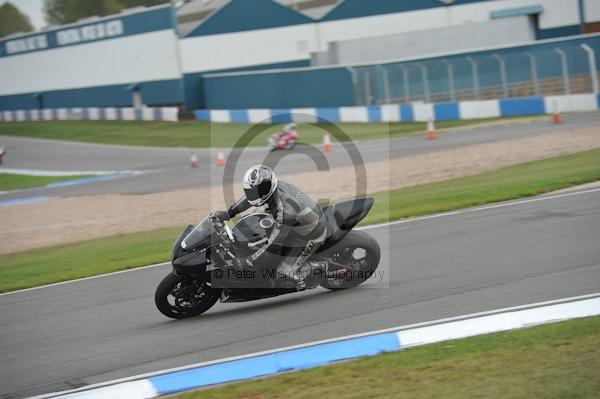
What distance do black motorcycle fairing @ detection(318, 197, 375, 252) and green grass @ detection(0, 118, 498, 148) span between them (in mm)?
21181

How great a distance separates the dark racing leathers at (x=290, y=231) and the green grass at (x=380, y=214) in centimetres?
430

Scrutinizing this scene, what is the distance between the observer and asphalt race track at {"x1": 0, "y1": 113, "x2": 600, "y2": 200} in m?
24.1

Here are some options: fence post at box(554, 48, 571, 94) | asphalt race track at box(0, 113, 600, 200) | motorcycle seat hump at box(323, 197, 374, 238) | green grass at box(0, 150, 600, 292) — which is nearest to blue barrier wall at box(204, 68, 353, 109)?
asphalt race track at box(0, 113, 600, 200)

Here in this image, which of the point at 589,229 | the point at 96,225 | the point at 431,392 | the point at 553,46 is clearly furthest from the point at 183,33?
the point at 431,392

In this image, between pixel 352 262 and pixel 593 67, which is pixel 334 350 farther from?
pixel 593 67

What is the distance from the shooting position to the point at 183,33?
156ft

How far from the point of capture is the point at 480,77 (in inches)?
1320

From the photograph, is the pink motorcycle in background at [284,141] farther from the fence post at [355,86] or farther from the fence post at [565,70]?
the fence post at [565,70]

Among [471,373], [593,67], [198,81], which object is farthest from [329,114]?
[471,373]

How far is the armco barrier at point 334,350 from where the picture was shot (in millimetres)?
6684

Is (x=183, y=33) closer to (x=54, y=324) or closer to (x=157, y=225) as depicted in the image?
(x=157, y=225)

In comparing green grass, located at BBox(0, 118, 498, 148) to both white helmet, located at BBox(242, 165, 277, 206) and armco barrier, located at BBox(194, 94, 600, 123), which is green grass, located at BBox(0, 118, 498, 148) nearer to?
armco barrier, located at BBox(194, 94, 600, 123)

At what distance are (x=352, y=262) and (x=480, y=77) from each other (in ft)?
84.9

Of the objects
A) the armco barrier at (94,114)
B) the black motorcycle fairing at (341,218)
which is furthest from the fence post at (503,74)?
the black motorcycle fairing at (341,218)
